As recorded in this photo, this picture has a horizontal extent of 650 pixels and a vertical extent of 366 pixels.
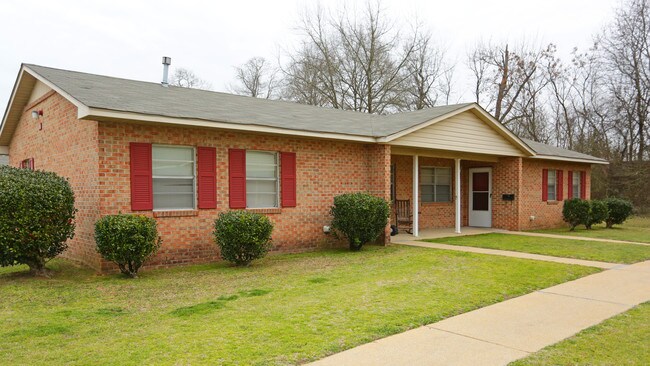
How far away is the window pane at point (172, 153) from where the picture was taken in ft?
28.9

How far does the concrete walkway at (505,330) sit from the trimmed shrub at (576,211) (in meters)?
10.00

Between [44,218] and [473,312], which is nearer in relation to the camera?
[473,312]

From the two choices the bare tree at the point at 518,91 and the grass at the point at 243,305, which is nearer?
the grass at the point at 243,305

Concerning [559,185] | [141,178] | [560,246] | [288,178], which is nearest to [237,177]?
[288,178]

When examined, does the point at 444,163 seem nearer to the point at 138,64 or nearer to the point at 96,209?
the point at 96,209

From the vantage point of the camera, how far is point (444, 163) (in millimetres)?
16125

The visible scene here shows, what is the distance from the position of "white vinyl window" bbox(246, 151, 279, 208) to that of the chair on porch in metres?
5.22

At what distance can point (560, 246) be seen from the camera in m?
11.7

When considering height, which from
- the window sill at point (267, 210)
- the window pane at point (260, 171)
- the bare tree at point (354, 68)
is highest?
the bare tree at point (354, 68)

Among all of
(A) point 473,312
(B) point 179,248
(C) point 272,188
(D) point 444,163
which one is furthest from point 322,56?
(A) point 473,312

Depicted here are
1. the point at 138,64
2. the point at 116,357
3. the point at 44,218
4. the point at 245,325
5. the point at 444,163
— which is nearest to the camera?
the point at 116,357

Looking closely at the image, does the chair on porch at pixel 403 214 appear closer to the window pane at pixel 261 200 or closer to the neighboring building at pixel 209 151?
the neighboring building at pixel 209 151

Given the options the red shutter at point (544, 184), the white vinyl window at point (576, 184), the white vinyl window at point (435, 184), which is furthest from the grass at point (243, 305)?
the white vinyl window at point (576, 184)

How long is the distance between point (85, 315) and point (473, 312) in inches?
185
